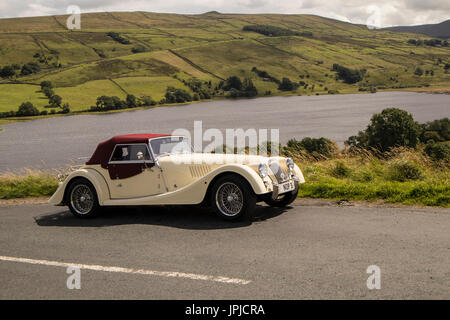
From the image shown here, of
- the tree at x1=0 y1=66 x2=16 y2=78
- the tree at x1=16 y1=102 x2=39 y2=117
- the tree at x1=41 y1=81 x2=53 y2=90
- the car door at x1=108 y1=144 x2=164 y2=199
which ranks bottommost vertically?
the car door at x1=108 y1=144 x2=164 y2=199

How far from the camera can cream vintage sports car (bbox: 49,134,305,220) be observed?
790 cm

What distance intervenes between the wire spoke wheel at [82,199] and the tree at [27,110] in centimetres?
10770

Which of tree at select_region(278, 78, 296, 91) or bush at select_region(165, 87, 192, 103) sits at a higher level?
tree at select_region(278, 78, 296, 91)

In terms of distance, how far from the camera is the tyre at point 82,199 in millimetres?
9188

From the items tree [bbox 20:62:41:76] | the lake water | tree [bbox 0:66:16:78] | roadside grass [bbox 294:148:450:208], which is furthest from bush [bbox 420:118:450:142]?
tree [bbox 0:66:16:78]

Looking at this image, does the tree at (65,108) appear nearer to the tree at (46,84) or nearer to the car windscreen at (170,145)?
the tree at (46,84)

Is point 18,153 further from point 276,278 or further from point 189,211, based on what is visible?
point 276,278

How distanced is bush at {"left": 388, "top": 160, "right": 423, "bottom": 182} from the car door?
610 cm

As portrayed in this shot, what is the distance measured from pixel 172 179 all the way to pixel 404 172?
6.08 m

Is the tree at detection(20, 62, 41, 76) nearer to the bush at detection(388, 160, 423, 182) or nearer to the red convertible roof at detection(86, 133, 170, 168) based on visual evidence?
the red convertible roof at detection(86, 133, 170, 168)

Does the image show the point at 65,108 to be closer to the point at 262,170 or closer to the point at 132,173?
the point at 132,173

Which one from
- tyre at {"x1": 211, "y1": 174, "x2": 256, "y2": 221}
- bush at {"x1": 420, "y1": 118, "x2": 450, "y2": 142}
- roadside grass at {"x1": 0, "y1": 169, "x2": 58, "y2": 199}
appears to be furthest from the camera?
bush at {"x1": 420, "y1": 118, "x2": 450, "y2": 142}

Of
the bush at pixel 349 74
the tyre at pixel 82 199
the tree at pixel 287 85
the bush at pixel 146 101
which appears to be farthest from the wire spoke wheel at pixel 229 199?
the bush at pixel 349 74

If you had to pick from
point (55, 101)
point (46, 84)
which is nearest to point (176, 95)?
point (55, 101)
